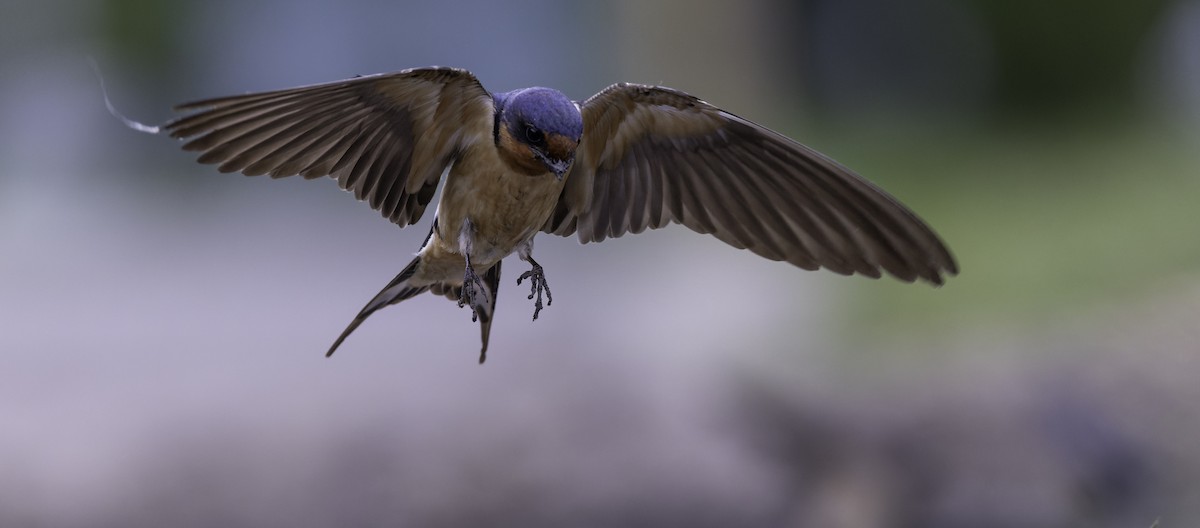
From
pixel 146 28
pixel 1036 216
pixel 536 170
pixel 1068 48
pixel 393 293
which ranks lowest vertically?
pixel 393 293

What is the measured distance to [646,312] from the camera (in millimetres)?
8430

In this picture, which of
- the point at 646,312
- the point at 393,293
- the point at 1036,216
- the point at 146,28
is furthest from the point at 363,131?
the point at 146,28

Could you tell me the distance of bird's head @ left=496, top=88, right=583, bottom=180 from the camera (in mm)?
2850

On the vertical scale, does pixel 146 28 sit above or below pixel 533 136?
above

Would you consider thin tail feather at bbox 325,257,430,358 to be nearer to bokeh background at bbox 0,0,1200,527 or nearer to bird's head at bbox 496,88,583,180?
bird's head at bbox 496,88,583,180

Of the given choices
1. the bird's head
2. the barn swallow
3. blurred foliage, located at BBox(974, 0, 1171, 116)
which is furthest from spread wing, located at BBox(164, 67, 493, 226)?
blurred foliage, located at BBox(974, 0, 1171, 116)

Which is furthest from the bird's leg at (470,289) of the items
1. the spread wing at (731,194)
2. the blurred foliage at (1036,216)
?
the blurred foliage at (1036,216)

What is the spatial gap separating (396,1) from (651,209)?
473 inches

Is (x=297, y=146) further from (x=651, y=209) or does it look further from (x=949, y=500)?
(x=949, y=500)

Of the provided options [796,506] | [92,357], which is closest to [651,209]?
[796,506]

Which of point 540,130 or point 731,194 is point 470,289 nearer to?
point 540,130

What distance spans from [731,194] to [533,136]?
851 millimetres

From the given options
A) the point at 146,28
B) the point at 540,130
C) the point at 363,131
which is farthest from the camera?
the point at 146,28

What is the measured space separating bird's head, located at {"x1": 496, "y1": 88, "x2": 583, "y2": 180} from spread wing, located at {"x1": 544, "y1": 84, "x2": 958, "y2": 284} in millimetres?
326
